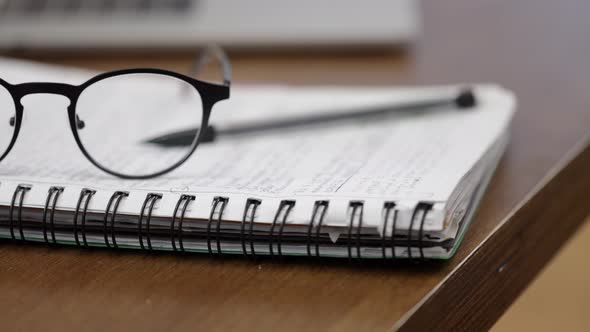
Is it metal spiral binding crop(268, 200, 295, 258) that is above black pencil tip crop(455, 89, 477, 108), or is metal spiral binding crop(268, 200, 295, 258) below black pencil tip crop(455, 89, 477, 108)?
below

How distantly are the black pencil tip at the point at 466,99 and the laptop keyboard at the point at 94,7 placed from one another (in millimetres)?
410

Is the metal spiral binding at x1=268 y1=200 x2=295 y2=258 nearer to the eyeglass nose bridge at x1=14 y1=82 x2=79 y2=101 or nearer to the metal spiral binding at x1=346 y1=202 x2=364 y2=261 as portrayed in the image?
the metal spiral binding at x1=346 y1=202 x2=364 y2=261

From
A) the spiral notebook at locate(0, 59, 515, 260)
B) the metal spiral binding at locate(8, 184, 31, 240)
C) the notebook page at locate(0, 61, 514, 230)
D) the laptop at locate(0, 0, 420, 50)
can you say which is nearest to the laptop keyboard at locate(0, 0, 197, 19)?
the laptop at locate(0, 0, 420, 50)

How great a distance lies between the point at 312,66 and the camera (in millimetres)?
873

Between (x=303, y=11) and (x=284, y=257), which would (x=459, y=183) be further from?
(x=303, y=11)

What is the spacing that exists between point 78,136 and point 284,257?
0.59 ft

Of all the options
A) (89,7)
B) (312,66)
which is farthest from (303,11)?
(89,7)

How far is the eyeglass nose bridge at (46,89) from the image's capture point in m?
0.52

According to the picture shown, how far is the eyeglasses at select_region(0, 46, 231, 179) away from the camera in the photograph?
0.53 meters

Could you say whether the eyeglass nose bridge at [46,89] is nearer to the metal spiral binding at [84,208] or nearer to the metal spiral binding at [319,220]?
the metal spiral binding at [84,208]

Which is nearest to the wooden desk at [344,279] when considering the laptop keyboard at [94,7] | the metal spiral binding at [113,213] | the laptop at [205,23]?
the metal spiral binding at [113,213]

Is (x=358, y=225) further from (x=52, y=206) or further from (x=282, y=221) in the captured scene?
(x=52, y=206)

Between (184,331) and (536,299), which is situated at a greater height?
(184,331)

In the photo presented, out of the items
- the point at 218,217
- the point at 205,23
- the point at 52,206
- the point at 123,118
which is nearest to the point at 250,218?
the point at 218,217
